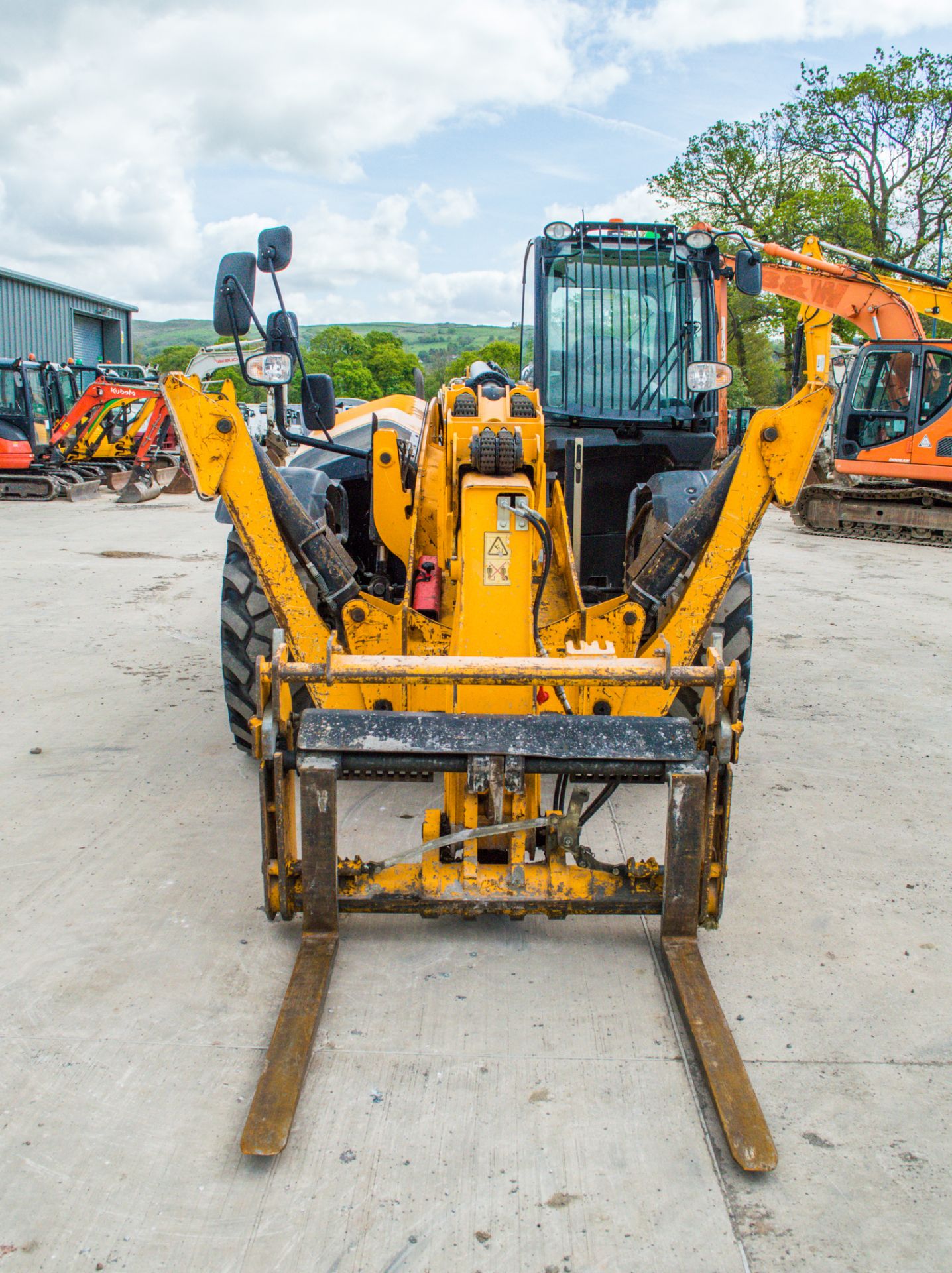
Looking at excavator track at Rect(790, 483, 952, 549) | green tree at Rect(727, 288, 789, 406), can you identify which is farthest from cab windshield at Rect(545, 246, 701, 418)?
green tree at Rect(727, 288, 789, 406)

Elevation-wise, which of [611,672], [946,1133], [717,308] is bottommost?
[946,1133]

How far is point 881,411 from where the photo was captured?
1445 cm

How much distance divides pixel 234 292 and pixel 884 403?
12.8 metres

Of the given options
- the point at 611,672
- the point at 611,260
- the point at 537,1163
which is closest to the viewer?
the point at 537,1163

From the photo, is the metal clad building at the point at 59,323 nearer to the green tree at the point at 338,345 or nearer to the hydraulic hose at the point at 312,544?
the green tree at the point at 338,345

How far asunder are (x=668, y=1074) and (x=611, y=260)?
177 inches

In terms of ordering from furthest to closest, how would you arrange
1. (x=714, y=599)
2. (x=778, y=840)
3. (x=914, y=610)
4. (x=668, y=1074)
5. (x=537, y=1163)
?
(x=914, y=610), (x=778, y=840), (x=714, y=599), (x=668, y=1074), (x=537, y=1163)

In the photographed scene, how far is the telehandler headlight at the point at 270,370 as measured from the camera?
12.8ft

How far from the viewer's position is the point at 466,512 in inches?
144

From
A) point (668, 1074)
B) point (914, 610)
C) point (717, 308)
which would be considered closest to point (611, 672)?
point (668, 1074)

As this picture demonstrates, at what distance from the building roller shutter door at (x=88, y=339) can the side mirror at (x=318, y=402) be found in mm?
35695

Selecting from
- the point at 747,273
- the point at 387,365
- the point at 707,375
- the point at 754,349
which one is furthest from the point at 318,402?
the point at 387,365

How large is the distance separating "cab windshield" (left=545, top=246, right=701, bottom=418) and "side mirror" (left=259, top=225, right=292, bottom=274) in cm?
218

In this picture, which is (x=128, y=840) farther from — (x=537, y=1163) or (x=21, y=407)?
(x=21, y=407)
